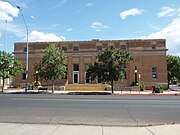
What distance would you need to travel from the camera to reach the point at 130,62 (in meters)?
49.7

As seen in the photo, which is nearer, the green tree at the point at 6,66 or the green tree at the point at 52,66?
the green tree at the point at 52,66

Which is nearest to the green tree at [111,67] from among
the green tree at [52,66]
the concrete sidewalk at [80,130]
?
the green tree at [52,66]

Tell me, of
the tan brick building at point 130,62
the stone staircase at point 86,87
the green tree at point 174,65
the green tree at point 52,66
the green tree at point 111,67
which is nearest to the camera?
the green tree at point 111,67

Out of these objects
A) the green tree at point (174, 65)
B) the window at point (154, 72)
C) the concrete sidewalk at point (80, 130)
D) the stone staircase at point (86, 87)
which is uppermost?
the green tree at point (174, 65)

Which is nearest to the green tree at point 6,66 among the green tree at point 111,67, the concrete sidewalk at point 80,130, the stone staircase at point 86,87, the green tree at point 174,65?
the stone staircase at point 86,87

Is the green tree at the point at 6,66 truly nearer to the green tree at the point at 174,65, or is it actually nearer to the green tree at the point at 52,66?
the green tree at the point at 52,66

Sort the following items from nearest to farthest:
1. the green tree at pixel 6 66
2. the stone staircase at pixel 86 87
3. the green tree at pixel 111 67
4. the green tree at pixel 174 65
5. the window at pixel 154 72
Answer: the green tree at pixel 111 67, the green tree at pixel 6 66, the stone staircase at pixel 86 87, the window at pixel 154 72, the green tree at pixel 174 65

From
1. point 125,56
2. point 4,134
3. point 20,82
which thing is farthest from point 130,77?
point 4,134

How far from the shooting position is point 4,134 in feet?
24.6

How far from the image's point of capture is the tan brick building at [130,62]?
4897 centimetres

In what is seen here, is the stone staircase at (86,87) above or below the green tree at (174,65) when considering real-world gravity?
below

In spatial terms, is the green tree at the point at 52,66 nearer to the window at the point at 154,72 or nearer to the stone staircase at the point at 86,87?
the stone staircase at the point at 86,87

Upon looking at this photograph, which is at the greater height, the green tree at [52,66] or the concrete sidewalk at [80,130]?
the green tree at [52,66]

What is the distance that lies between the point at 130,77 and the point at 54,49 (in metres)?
19.3
